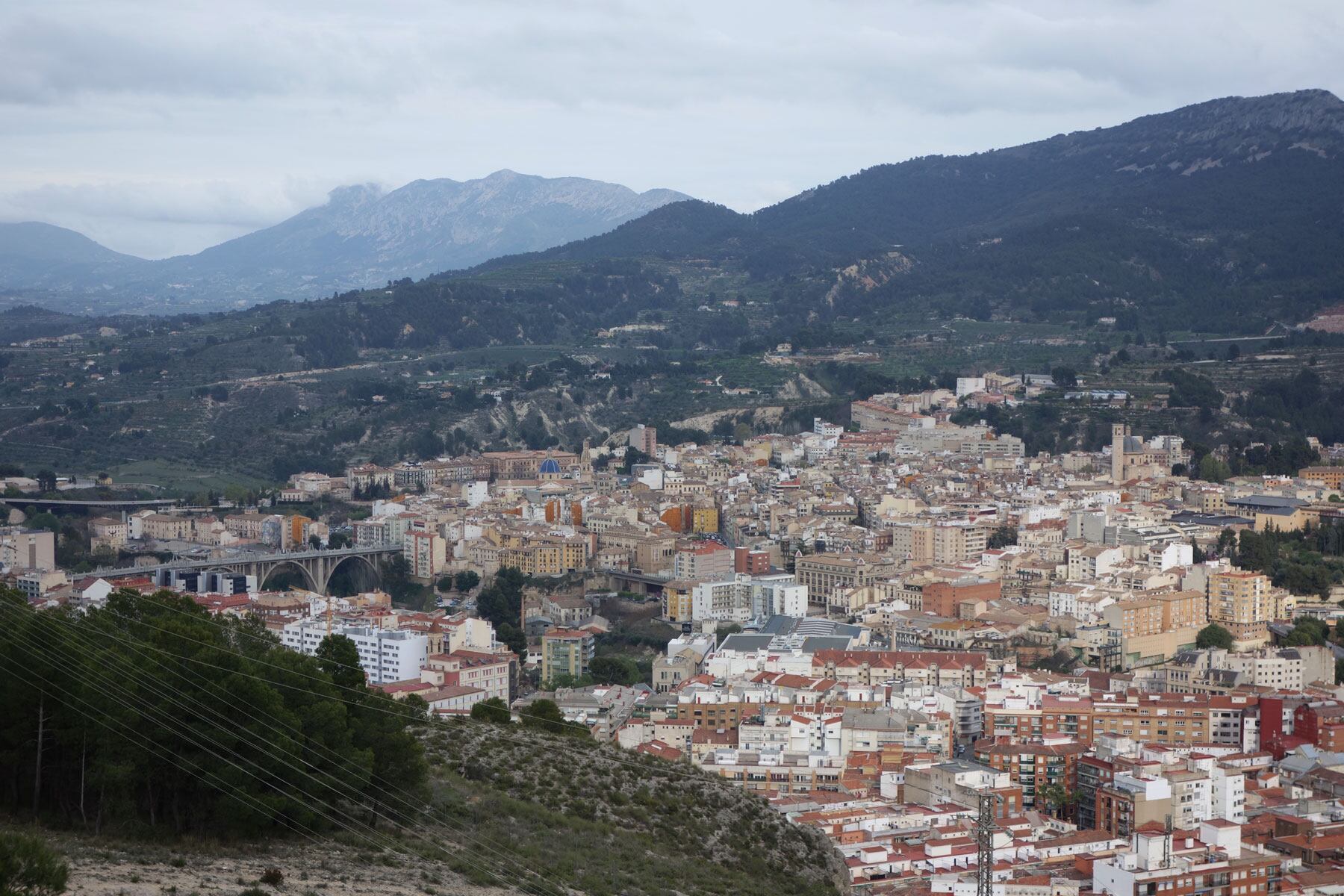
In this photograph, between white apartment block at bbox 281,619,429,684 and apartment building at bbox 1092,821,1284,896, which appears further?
white apartment block at bbox 281,619,429,684

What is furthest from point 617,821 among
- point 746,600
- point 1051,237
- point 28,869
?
point 1051,237

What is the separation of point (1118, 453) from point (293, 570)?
18.3 m

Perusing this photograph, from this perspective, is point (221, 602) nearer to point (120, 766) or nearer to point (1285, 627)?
point (1285, 627)

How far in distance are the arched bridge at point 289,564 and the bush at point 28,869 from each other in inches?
1042

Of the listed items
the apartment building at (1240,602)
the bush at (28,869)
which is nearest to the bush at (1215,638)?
the apartment building at (1240,602)

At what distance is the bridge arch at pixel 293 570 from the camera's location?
34897 mm

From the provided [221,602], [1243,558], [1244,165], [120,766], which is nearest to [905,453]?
[1243,558]

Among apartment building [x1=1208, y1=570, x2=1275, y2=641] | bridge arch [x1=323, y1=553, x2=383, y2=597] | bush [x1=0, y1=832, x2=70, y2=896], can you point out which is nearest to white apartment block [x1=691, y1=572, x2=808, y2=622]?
apartment building [x1=1208, y1=570, x2=1275, y2=641]

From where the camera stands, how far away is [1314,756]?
2084cm

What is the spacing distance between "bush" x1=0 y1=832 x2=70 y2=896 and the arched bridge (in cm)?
2647

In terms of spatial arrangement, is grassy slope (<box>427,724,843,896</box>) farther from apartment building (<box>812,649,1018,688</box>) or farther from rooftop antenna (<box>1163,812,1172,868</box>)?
apartment building (<box>812,649,1018,688</box>)

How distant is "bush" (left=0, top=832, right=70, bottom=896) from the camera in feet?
23.3

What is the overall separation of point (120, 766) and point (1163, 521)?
2644 centimetres

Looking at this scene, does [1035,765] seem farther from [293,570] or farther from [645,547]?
[293,570]
